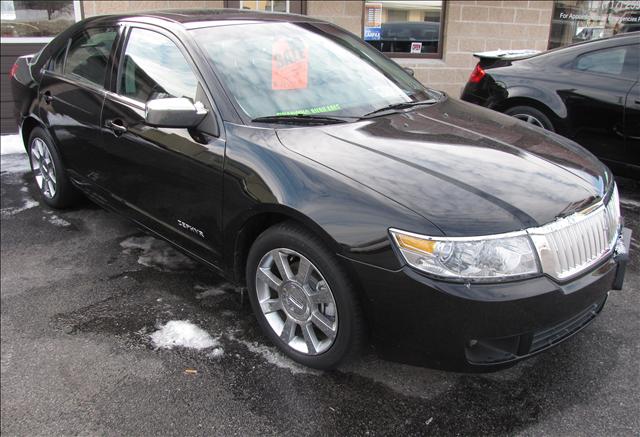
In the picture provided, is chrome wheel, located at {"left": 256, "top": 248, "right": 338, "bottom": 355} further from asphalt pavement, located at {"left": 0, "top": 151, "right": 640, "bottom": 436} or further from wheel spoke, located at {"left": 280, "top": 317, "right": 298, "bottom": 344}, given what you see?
asphalt pavement, located at {"left": 0, "top": 151, "right": 640, "bottom": 436}

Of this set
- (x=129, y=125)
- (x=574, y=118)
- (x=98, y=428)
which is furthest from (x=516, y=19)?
(x=98, y=428)

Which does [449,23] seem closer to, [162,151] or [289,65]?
[289,65]

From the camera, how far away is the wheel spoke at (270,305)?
8.93 feet

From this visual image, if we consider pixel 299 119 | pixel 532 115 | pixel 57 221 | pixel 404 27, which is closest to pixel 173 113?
pixel 299 119

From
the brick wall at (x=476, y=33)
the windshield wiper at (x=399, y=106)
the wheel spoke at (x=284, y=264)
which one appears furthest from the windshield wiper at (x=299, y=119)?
the brick wall at (x=476, y=33)

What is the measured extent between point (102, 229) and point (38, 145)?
101 centimetres

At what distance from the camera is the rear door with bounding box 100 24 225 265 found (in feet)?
9.34

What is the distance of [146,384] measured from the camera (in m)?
2.59

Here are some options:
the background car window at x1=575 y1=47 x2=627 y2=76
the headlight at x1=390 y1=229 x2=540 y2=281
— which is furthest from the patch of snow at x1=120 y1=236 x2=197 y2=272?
the background car window at x1=575 y1=47 x2=627 y2=76

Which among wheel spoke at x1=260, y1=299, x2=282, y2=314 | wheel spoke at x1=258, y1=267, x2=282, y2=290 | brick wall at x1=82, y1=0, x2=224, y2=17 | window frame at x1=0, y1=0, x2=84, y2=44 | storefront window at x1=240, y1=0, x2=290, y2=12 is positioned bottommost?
wheel spoke at x1=260, y1=299, x2=282, y2=314

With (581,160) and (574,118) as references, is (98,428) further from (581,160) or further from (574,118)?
(574,118)

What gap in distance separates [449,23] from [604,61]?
13.3 feet

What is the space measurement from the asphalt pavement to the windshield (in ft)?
4.09

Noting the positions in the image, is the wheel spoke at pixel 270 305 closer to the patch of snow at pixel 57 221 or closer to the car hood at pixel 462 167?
the car hood at pixel 462 167
